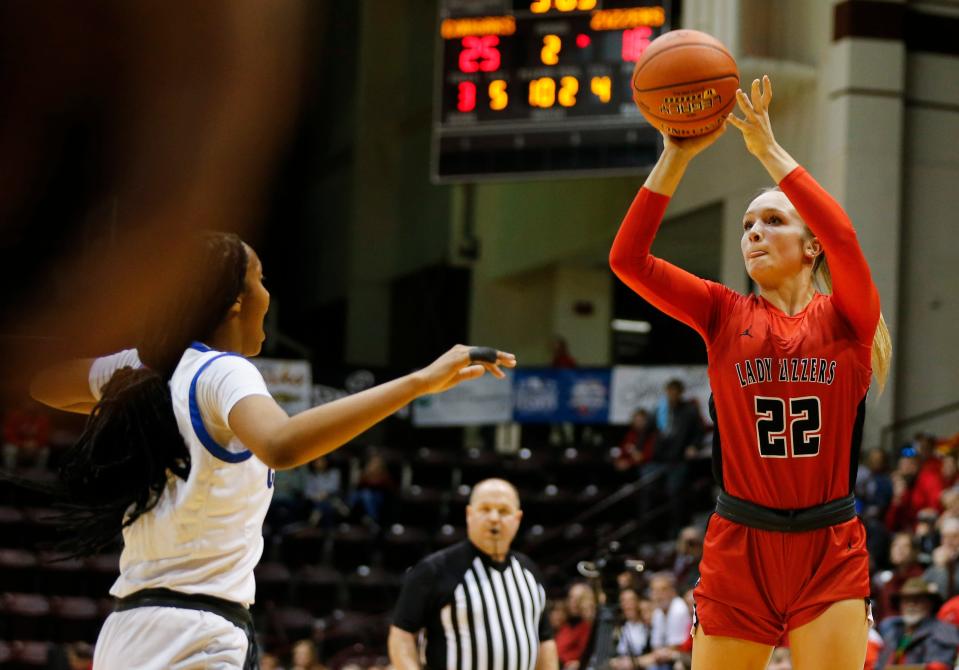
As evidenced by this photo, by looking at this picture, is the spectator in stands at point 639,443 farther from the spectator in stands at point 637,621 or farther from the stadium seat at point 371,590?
the spectator in stands at point 637,621

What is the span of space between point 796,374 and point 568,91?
10.3m

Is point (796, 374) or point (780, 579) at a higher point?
point (796, 374)

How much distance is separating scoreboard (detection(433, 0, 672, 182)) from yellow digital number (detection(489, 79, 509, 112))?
0.03ft

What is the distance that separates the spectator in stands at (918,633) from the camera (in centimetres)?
857

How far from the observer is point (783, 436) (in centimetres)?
394

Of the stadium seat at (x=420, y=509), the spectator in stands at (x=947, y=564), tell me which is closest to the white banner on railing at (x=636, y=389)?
the stadium seat at (x=420, y=509)

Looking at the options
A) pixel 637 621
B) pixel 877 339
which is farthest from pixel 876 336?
pixel 637 621

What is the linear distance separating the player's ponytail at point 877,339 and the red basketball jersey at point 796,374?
203mm

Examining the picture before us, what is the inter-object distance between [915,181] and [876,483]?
13.8ft

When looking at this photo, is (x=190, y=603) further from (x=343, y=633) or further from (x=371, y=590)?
(x=371, y=590)

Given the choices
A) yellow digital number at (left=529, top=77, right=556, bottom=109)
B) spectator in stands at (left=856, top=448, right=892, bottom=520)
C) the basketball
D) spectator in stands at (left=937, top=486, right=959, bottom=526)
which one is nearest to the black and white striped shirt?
the basketball

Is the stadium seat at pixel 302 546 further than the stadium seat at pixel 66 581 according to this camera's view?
Yes

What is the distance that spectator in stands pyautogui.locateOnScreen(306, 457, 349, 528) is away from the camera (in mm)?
16219

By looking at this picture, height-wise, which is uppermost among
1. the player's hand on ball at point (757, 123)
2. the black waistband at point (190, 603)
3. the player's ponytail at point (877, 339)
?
the player's hand on ball at point (757, 123)
